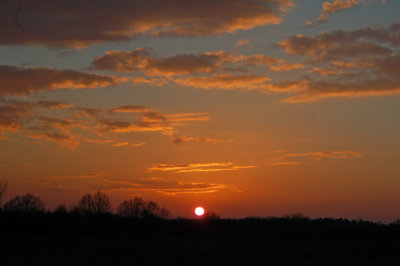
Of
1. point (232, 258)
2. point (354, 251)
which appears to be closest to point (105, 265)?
point (232, 258)

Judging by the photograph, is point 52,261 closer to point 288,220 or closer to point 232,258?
point 232,258

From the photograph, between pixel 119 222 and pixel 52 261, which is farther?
pixel 119 222

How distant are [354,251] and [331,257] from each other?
231 inches

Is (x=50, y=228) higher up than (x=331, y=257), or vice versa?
(x=50, y=228)

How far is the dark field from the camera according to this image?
112 ft

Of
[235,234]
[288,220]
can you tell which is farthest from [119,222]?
[288,220]

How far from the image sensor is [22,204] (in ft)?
349

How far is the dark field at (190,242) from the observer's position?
34156 mm

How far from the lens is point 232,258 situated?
1371 inches

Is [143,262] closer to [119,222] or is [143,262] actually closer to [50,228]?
[50,228]

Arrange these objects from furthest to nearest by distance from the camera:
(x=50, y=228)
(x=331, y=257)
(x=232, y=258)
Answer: (x=50, y=228)
(x=331, y=257)
(x=232, y=258)

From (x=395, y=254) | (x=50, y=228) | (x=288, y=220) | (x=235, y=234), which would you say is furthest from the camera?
(x=288, y=220)

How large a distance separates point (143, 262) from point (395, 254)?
23430 millimetres

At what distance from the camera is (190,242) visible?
173 ft
